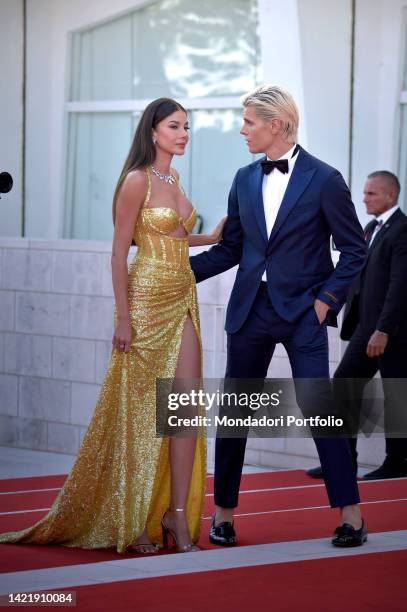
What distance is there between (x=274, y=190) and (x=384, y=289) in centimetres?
292

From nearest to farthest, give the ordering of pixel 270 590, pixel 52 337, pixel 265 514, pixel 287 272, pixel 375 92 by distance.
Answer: pixel 270 590
pixel 287 272
pixel 265 514
pixel 375 92
pixel 52 337

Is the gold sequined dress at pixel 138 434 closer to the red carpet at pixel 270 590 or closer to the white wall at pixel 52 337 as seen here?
the red carpet at pixel 270 590

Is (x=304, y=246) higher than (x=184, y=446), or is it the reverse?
(x=304, y=246)

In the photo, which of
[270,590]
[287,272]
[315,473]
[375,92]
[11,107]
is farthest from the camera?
[11,107]

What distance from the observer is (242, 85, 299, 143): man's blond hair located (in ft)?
19.5

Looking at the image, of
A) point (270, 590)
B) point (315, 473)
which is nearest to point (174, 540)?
point (270, 590)

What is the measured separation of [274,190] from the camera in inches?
237

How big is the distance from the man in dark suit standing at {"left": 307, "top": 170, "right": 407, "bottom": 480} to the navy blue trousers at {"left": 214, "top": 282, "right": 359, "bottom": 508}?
261 centimetres

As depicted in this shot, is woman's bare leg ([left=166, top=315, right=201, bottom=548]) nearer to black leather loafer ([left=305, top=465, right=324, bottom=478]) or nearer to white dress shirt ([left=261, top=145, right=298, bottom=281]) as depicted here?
white dress shirt ([left=261, top=145, right=298, bottom=281])

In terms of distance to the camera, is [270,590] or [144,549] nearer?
[270,590]

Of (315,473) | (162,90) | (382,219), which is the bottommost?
(315,473)

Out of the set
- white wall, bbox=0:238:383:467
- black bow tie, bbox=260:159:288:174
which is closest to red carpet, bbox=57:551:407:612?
black bow tie, bbox=260:159:288:174

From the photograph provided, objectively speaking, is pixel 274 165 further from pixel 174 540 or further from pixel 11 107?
A: pixel 11 107

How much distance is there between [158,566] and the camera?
17.5ft
